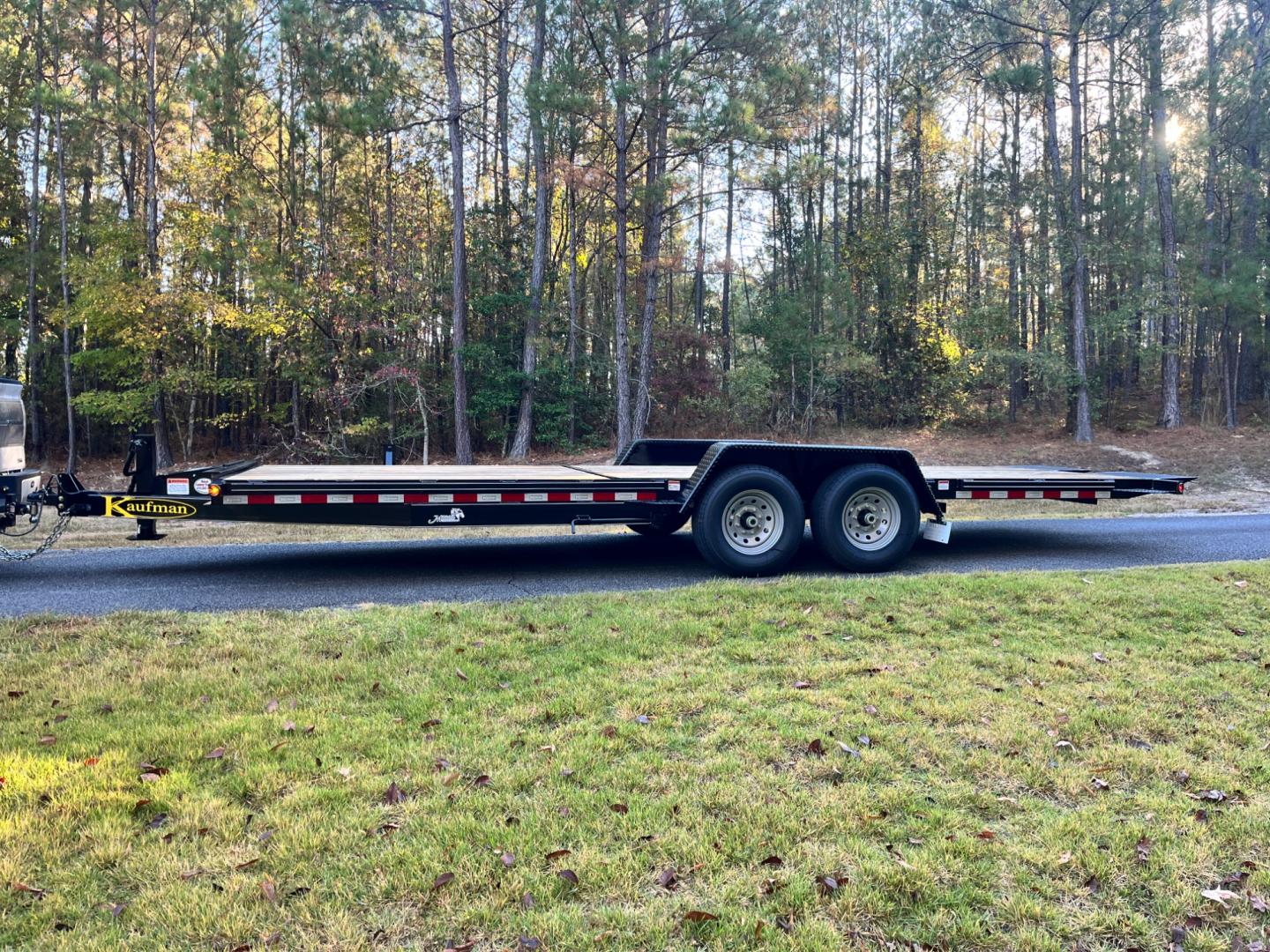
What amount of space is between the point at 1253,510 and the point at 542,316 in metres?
17.1

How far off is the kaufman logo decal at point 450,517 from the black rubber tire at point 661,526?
1900 millimetres

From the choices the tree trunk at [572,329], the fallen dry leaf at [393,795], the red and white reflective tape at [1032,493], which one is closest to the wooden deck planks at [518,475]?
the red and white reflective tape at [1032,493]

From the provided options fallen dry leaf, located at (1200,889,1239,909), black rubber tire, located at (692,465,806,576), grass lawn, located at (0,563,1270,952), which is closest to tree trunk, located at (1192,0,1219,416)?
black rubber tire, located at (692,465,806,576)

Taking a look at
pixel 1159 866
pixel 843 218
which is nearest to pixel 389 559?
pixel 1159 866

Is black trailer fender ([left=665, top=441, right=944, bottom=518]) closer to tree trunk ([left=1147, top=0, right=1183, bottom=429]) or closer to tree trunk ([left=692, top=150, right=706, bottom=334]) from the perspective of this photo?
tree trunk ([left=692, top=150, right=706, bottom=334])

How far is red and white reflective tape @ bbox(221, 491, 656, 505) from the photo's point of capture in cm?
631

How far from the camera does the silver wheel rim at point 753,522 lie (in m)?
6.99

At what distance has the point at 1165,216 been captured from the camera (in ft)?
73.7

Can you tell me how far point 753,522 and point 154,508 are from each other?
498cm

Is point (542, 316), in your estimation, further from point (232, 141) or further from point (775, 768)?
point (775, 768)

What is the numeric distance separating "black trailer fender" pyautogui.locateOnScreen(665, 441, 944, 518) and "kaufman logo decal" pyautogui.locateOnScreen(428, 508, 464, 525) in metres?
1.91

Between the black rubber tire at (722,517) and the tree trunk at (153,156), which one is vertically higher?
the tree trunk at (153,156)

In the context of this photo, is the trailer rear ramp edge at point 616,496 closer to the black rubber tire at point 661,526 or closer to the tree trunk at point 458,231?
the black rubber tire at point 661,526

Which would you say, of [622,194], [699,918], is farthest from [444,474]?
[622,194]
